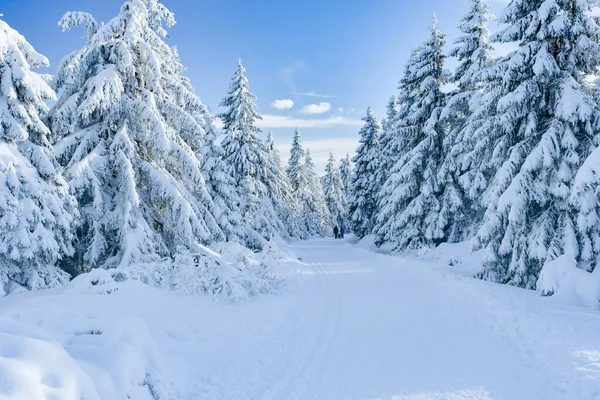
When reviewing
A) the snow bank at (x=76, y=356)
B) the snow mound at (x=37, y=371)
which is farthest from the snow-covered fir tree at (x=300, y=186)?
the snow mound at (x=37, y=371)

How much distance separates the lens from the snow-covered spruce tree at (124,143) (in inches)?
439

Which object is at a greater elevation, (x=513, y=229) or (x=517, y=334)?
(x=513, y=229)

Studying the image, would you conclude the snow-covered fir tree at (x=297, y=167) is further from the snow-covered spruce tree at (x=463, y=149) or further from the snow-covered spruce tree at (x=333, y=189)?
the snow-covered spruce tree at (x=463, y=149)

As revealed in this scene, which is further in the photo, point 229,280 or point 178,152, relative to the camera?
point 178,152

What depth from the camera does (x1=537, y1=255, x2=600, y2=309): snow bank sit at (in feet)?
26.7

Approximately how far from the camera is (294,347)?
6805mm

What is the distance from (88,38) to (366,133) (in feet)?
83.7

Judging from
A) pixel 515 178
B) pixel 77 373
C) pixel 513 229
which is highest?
pixel 515 178

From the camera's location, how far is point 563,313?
734 cm

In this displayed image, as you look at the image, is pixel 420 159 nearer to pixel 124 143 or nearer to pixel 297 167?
pixel 124 143

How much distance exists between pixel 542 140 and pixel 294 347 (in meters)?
9.66

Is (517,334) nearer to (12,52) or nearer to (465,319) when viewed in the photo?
(465,319)

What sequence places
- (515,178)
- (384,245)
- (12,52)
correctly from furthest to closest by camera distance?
(384,245)
(515,178)
(12,52)

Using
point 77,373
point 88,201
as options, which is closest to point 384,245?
point 88,201
